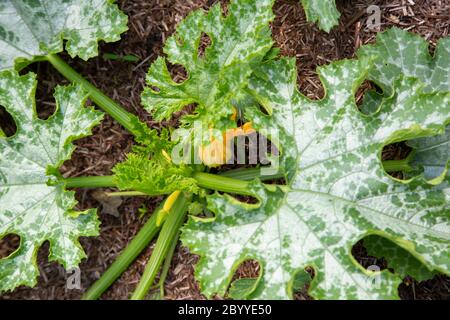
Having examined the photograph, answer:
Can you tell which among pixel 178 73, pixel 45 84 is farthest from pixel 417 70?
pixel 45 84

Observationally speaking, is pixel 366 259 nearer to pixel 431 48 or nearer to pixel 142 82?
pixel 431 48

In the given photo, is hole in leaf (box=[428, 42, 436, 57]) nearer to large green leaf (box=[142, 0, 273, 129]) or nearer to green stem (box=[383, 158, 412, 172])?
green stem (box=[383, 158, 412, 172])

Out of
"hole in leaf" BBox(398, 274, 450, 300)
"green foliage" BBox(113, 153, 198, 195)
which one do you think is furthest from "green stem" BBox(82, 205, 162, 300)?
"hole in leaf" BBox(398, 274, 450, 300)

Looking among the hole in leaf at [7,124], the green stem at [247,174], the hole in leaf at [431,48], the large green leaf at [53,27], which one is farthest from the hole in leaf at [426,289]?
the hole in leaf at [7,124]
